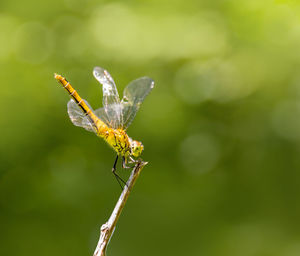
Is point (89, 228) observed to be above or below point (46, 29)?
below

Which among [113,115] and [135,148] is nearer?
[135,148]

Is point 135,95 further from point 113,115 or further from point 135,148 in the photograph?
point 135,148

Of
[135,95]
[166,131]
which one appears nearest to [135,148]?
[135,95]

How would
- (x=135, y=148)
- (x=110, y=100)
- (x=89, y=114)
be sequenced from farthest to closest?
(x=110, y=100)
(x=89, y=114)
(x=135, y=148)

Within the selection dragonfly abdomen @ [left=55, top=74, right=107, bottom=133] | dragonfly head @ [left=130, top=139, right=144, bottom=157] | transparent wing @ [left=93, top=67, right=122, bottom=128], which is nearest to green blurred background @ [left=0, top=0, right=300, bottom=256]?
transparent wing @ [left=93, top=67, right=122, bottom=128]

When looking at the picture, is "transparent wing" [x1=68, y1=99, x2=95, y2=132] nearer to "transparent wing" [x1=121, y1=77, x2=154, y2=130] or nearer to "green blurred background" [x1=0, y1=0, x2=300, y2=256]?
"transparent wing" [x1=121, y1=77, x2=154, y2=130]

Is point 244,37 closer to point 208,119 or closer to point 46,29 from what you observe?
point 208,119

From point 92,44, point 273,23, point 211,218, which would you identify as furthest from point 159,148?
point 273,23
